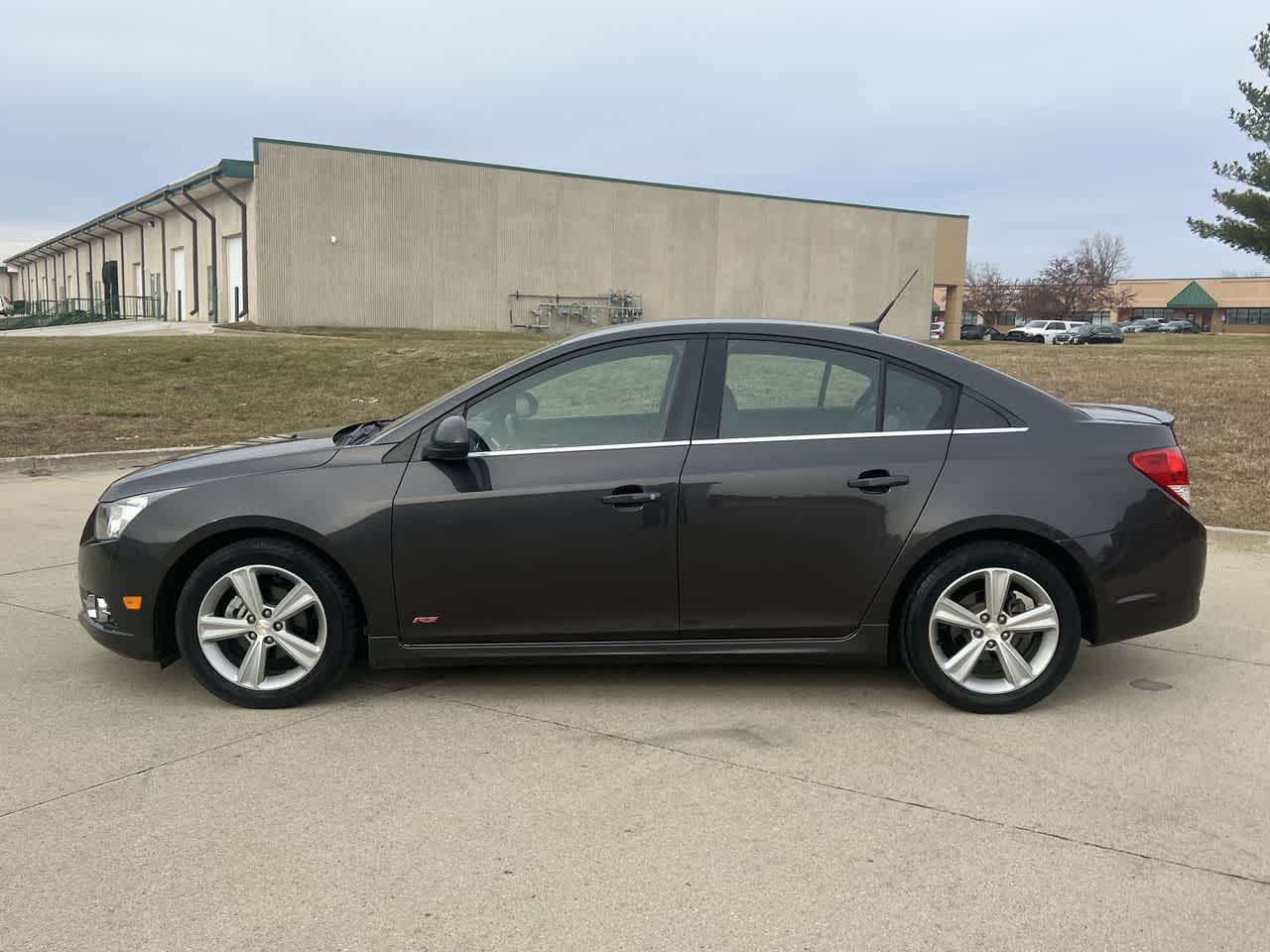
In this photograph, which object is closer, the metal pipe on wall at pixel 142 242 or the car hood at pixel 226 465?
the car hood at pixel 226 465

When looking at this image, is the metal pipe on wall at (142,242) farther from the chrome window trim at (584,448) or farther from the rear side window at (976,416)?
the rear side window at (976,416)

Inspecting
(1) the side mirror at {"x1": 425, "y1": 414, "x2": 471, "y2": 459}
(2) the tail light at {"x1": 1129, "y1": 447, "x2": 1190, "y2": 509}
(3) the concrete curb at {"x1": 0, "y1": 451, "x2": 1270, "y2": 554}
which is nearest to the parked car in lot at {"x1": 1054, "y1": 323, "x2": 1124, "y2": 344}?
(3) the concrete curb at {"x1": 0, "y1": 451, "x2": 1270, "y2": 554}

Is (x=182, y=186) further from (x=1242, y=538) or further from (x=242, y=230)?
(x=1242, y=538)

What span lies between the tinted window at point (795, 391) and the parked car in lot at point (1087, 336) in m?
62.5

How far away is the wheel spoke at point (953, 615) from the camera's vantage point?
4430 mm

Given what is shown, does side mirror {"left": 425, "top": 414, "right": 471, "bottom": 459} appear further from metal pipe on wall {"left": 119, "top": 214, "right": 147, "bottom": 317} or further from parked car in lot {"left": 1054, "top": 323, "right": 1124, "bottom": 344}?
parked car in lot {"left": 1054, "top": 323, "right": 1124, "bottom": 344}

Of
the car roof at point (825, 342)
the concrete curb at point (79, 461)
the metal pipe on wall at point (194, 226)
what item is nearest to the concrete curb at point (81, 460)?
the concrete curb at point (79, 461)

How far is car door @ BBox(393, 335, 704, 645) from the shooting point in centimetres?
441

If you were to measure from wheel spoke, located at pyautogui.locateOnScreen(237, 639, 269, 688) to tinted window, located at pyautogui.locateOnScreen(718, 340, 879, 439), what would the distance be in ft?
6.82

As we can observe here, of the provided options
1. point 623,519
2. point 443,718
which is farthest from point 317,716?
point 623,519

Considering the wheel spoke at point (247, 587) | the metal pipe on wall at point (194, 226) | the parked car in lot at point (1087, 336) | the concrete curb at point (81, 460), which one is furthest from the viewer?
the parked car in lot at point (1087, 336)

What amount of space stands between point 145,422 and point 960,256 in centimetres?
→ 5147

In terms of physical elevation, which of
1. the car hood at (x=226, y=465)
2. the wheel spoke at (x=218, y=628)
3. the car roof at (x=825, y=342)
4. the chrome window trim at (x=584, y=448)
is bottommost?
the wheel spoke at (x=218, y=628)

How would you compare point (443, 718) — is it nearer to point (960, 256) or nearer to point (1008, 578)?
point (1008, 578)
